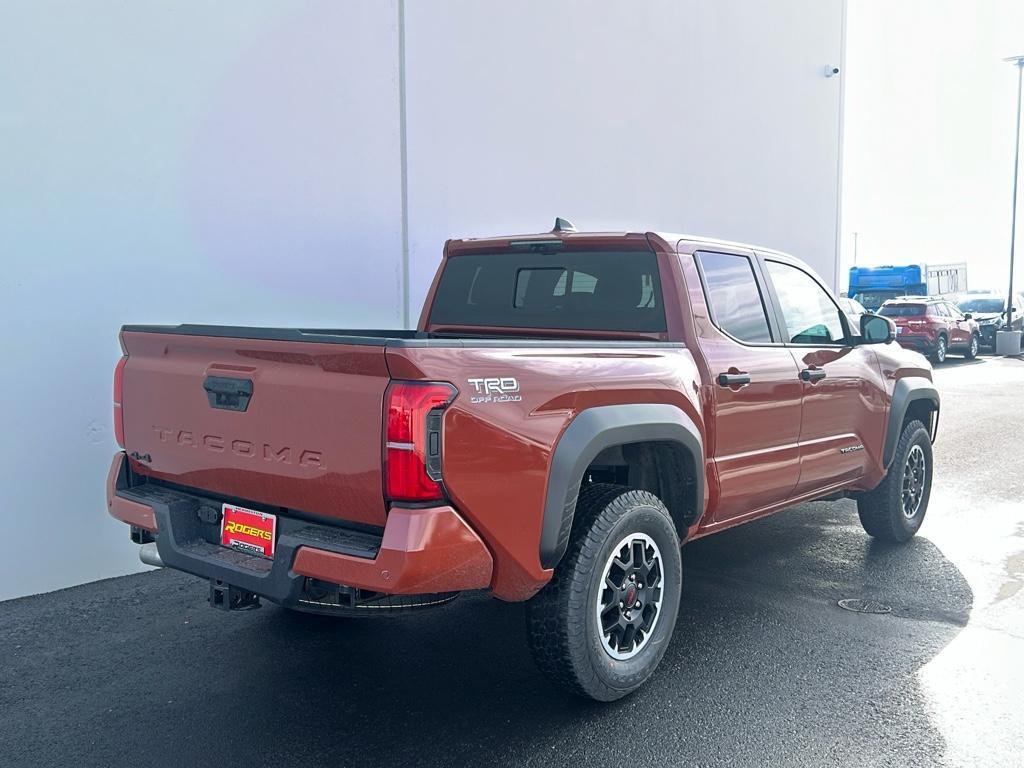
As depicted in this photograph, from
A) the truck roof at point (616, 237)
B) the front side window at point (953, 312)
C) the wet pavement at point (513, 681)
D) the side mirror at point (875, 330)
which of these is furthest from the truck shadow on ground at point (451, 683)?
the front side window at point (953, 312)

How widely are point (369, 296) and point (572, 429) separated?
3.72 m

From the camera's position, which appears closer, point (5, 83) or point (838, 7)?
point (5, 83)

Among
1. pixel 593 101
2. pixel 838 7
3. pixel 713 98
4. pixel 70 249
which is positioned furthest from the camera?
pixel 838 7

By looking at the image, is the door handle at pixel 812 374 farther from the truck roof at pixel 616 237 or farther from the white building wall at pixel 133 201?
the white building wall at pixel 133 201

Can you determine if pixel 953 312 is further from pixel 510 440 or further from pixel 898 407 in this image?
pixel 510 440

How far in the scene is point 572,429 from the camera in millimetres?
3338

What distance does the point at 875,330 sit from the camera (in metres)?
5.38

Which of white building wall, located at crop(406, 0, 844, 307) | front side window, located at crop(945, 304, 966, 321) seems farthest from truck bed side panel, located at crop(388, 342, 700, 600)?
front side window, located at crop(945, 304, 966, 321)

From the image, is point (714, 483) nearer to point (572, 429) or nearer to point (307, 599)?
point (572, 429)

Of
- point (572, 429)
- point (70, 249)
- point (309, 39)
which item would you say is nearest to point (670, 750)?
point (572, 429)

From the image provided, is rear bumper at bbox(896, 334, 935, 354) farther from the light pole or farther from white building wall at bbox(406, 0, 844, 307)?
white building wall at bbox(406, 0, 844, 307)

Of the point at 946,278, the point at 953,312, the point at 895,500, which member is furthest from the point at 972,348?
the point at 895,500

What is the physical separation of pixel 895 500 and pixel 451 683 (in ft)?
11.2

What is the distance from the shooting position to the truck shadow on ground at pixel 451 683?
3307mm
